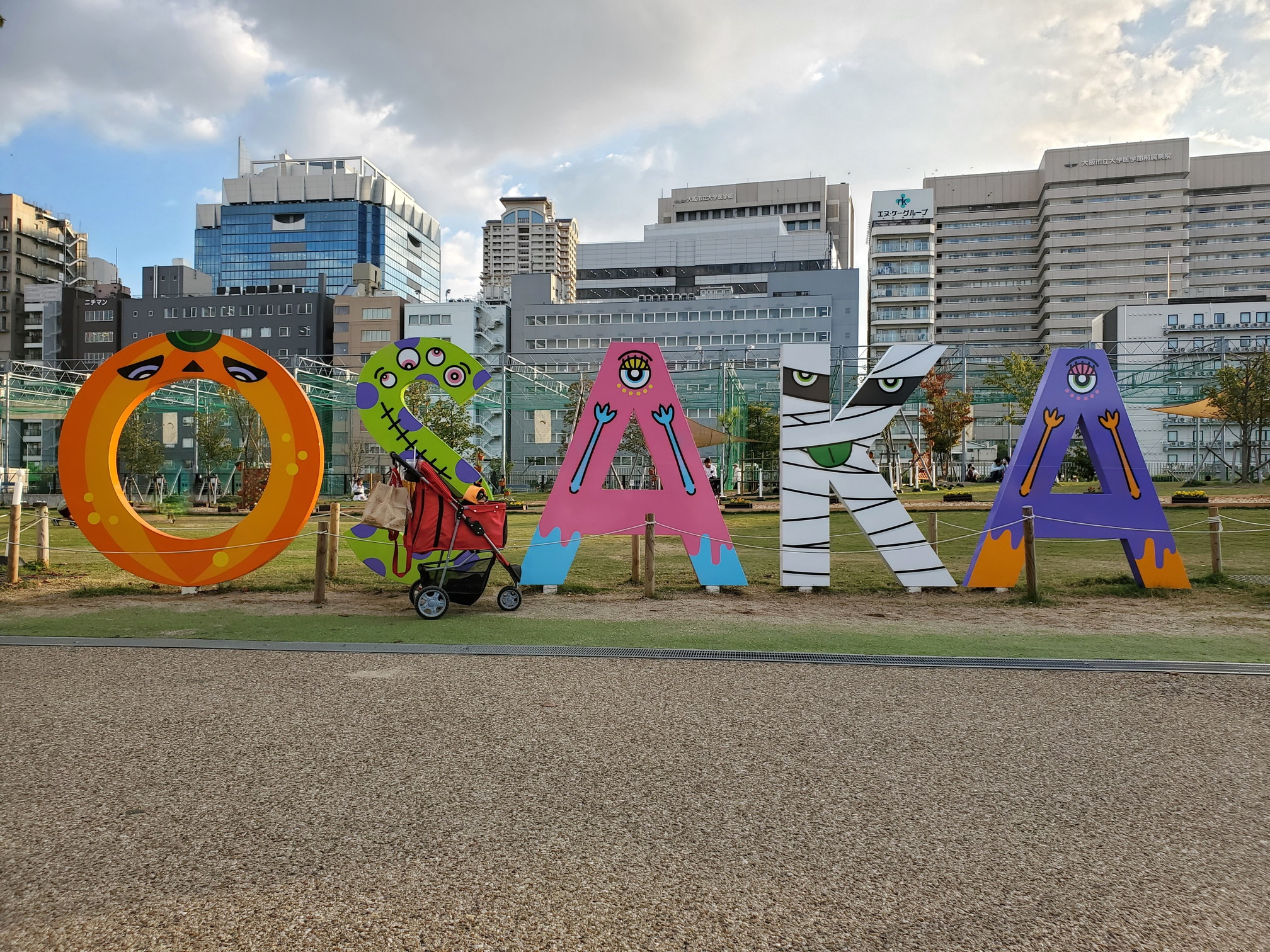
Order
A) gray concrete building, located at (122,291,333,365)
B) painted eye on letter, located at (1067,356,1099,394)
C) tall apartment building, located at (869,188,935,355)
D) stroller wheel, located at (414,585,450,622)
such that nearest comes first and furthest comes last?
1. stroller wheel, located at (414,585,450,622)
2. painted eye on letter, located at (1067,356,1099,394)
3. gray concrete building, located at (122,291,333,365)
4. tall apartment building, located at (869,188,935,355)

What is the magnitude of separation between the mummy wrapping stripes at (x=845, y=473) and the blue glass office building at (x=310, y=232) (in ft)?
324

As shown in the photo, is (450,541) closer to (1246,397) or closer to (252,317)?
(1246,397)

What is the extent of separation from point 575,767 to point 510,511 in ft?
74.6

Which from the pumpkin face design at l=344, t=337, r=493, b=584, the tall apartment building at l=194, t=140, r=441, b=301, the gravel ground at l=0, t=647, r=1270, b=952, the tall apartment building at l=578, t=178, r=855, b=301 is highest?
the tall apartment building at l=194, t=140, r=441, b=301

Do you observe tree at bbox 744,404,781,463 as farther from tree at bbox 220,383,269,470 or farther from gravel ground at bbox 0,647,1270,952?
gravel ground at bbox 0,647,1270,952

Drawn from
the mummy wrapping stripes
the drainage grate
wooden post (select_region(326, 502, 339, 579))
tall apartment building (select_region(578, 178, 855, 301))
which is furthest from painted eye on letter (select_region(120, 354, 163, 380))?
tall apartment building (select_region(578, 178, 855, 301))

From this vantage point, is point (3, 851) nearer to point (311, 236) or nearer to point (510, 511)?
point (510, 511)

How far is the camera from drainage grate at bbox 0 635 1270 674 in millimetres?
6273

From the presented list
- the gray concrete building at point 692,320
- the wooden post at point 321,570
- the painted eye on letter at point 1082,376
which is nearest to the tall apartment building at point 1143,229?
the gray concrete building at point 692,320

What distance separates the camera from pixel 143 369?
10078 mm

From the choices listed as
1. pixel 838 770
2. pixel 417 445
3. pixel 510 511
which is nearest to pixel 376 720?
pixel 838 770

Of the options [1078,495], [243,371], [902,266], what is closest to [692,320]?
[902,266]

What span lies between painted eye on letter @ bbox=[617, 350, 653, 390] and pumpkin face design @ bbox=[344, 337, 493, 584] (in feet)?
5.60

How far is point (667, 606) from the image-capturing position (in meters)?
9.30
